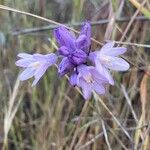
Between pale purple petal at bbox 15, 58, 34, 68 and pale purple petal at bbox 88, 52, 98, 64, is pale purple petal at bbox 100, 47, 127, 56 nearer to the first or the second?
pale purple petal at bbox 88, 52, 98, 64

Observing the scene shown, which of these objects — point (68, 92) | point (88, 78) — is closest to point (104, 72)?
point (88, 78)

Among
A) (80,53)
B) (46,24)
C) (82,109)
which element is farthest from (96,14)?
(80,53)

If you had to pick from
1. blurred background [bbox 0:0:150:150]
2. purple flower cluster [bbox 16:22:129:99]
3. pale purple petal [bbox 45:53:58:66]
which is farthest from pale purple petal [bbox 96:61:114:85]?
blurred background [bbox 0:0:150:150]

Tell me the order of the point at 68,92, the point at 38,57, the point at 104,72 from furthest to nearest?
the point at 68,92, the point at 38,57, the point at 104,72

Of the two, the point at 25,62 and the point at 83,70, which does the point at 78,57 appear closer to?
the point at 83,70

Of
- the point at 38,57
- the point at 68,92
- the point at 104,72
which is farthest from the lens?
the point at 68,92

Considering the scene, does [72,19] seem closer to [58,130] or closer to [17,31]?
[17,31]
